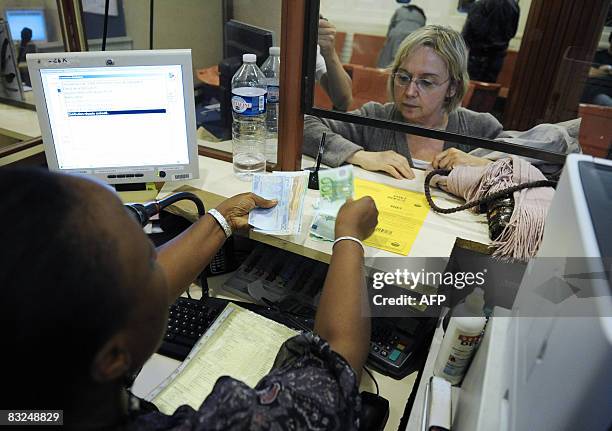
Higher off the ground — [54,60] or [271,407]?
[54,60]

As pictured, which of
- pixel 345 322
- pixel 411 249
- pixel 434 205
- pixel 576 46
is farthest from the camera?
pixel 576 46

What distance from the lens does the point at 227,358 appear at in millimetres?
954

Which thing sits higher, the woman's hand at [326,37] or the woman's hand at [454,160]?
the woman's hand at [326,37]

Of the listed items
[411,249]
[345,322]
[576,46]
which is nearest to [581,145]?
[411,249]

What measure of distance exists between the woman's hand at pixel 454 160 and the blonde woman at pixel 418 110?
0.08m

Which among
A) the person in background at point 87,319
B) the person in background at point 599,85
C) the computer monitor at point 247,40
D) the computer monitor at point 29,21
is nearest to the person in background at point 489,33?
the person in background at point 599,85

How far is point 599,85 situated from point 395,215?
3.78 feet

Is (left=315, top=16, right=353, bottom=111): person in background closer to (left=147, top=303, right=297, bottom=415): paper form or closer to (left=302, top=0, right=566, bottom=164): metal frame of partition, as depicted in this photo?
(left=302, top=0, right=566, bottom=164): metal frame of partition

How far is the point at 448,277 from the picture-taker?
106 cm

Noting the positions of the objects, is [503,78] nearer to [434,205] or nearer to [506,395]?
[434,205]

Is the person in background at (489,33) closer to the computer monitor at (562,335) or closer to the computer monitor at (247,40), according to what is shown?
the computer monitor at (247,40)

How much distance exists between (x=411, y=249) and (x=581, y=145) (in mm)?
563

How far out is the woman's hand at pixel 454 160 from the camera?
1.22 m
